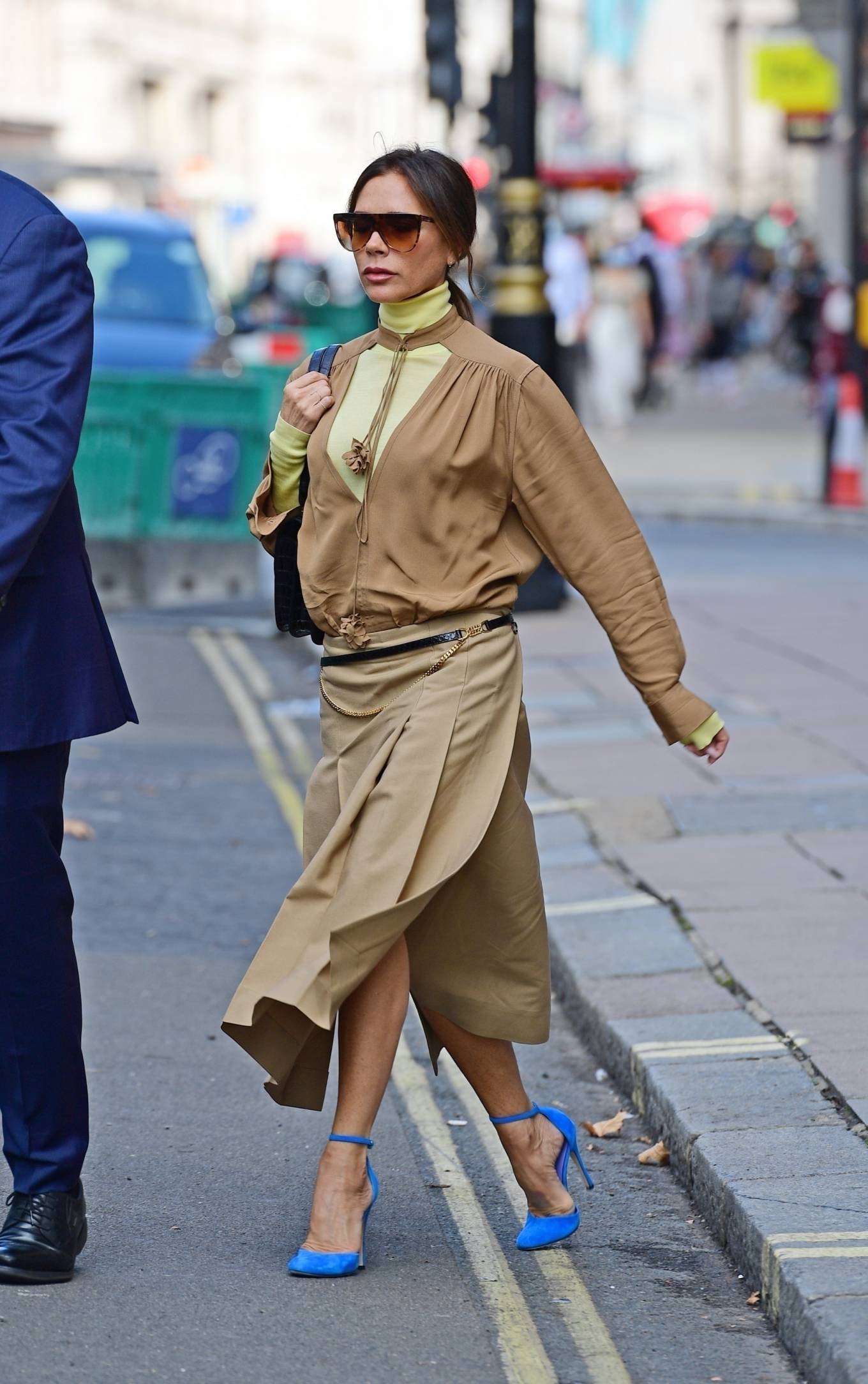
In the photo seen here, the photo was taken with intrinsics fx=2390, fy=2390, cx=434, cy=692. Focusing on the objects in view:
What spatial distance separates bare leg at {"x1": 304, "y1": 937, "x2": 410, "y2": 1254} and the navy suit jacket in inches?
23.6

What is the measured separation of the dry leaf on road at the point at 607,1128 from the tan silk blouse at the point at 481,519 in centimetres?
122

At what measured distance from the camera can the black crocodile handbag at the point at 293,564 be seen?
3.94 metres

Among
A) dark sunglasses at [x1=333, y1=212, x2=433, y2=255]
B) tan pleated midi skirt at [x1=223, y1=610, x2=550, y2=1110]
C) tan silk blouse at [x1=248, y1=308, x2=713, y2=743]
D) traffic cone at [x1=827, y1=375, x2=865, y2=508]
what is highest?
dark sunglasses at [x1=333, y1=212, x2=433, y2=255]

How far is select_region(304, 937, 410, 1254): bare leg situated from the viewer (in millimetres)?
3816

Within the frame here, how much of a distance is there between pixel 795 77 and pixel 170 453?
2009cm

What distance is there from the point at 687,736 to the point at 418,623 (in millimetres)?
486

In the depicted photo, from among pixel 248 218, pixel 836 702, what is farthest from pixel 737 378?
pixel 836 702

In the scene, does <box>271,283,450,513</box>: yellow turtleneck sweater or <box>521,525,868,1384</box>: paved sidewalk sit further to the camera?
<box>521,525,868,1384</box>: paved sidewalk

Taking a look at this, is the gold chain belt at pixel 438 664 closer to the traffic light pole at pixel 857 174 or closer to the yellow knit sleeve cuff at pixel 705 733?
the yellow knit sleeve cuff at pixel 705 733

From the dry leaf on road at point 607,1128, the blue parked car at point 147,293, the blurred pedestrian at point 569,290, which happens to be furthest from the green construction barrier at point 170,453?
the blurred pedestrian at point 569,290

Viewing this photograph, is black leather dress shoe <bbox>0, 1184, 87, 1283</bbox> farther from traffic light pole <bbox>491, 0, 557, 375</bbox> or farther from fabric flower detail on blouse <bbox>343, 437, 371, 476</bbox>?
traffic light pole <bbox>491, 0, 557, 375</bbox>

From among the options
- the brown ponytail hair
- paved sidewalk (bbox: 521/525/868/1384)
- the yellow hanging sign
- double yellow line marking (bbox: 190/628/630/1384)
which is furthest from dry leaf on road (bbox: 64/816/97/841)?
the yellow hanging sign

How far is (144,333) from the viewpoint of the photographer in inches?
674

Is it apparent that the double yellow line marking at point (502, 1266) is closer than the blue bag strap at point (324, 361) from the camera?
Yes
